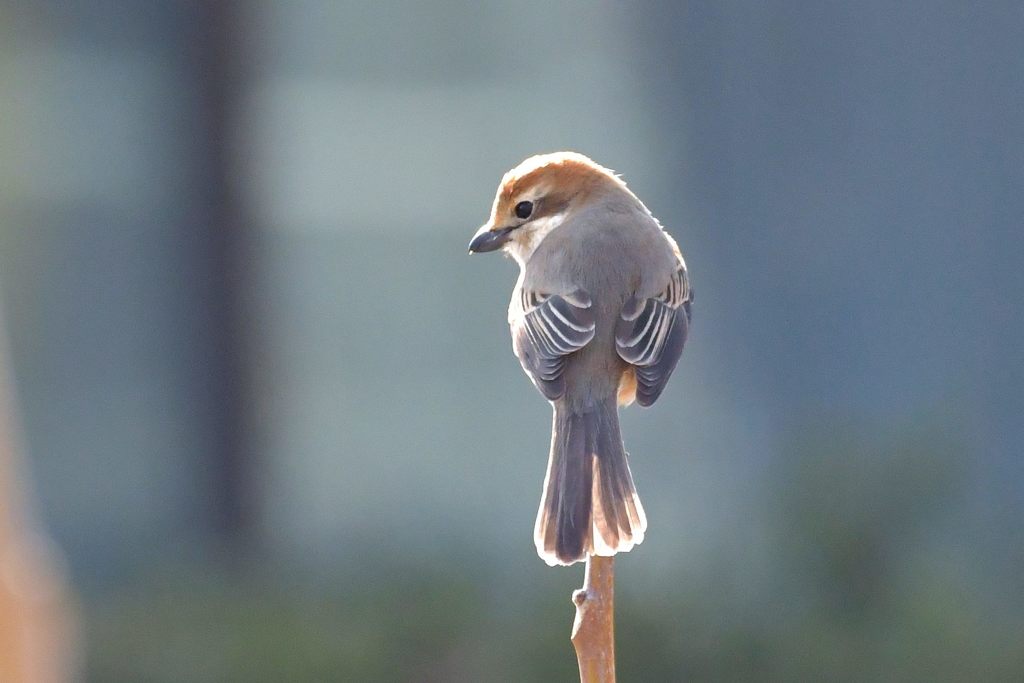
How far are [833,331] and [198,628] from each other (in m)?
4.22

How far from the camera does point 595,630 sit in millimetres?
2328

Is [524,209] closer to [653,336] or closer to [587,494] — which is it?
[653,336]

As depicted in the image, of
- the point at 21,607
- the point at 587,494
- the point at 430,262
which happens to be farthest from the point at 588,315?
the point at 430,262

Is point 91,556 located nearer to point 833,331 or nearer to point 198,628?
point 198,628

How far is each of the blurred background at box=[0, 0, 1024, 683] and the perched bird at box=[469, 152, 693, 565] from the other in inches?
144

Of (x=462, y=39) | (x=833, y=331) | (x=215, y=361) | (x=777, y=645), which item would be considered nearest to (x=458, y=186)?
(x=462, y=39)

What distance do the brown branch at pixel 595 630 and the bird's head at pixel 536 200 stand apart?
1.58 metres

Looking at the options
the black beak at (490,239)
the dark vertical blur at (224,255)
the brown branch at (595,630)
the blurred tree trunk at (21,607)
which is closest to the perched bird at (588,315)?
the black beak at (490,239)

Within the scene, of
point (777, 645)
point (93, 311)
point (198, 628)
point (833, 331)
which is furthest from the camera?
point (93, 311)

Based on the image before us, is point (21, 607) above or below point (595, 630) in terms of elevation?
above

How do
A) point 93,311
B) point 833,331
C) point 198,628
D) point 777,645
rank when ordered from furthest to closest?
point 93,311
point 833,331
point 198,628
point 777,645

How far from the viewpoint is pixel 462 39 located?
1082cm

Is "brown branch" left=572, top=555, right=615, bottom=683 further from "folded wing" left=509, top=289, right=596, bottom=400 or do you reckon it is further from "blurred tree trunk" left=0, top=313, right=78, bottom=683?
"blurred tree trunk" left=0, top=313, right=78, bottom=683

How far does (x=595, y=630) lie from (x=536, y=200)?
1.89m
